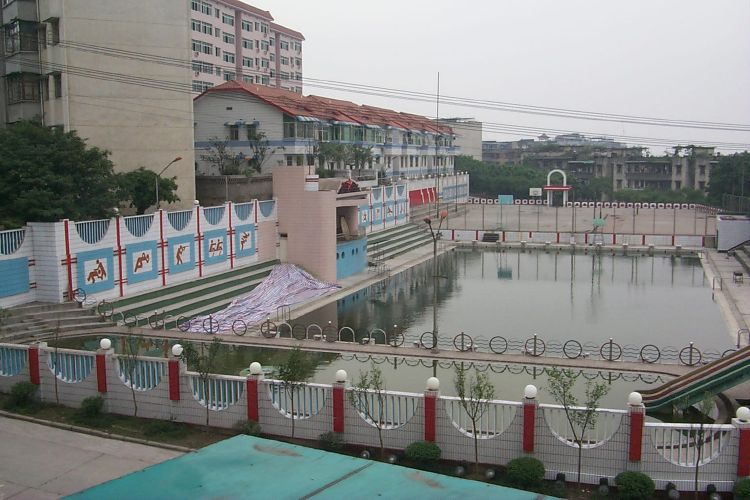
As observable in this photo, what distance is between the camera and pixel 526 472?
1166cm

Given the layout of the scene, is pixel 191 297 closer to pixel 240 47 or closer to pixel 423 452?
pixel 423 452

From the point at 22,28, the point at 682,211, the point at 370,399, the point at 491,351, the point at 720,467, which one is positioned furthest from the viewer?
the point at 682,211

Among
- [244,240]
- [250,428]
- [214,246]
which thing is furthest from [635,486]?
[244,240]

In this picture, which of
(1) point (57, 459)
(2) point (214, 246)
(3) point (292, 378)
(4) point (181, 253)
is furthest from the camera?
(2) point (214, 246)

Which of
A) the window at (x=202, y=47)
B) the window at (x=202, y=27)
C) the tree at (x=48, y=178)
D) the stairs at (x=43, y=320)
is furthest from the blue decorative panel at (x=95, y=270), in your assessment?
the window at (x=202, y=27)

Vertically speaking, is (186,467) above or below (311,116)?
below

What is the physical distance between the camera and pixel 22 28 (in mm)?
31750

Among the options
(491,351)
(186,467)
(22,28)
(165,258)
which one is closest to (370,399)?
(186,467)

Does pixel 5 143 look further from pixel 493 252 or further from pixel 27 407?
pixel 493 252

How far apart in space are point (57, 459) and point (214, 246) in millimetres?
17968

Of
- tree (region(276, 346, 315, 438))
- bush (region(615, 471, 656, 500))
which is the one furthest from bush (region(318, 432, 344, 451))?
bush (region(615, 471, 656, 500))

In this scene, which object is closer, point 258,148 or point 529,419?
point 529,419

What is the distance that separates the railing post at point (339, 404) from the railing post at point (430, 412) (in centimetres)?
151

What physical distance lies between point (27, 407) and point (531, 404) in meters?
10.2
